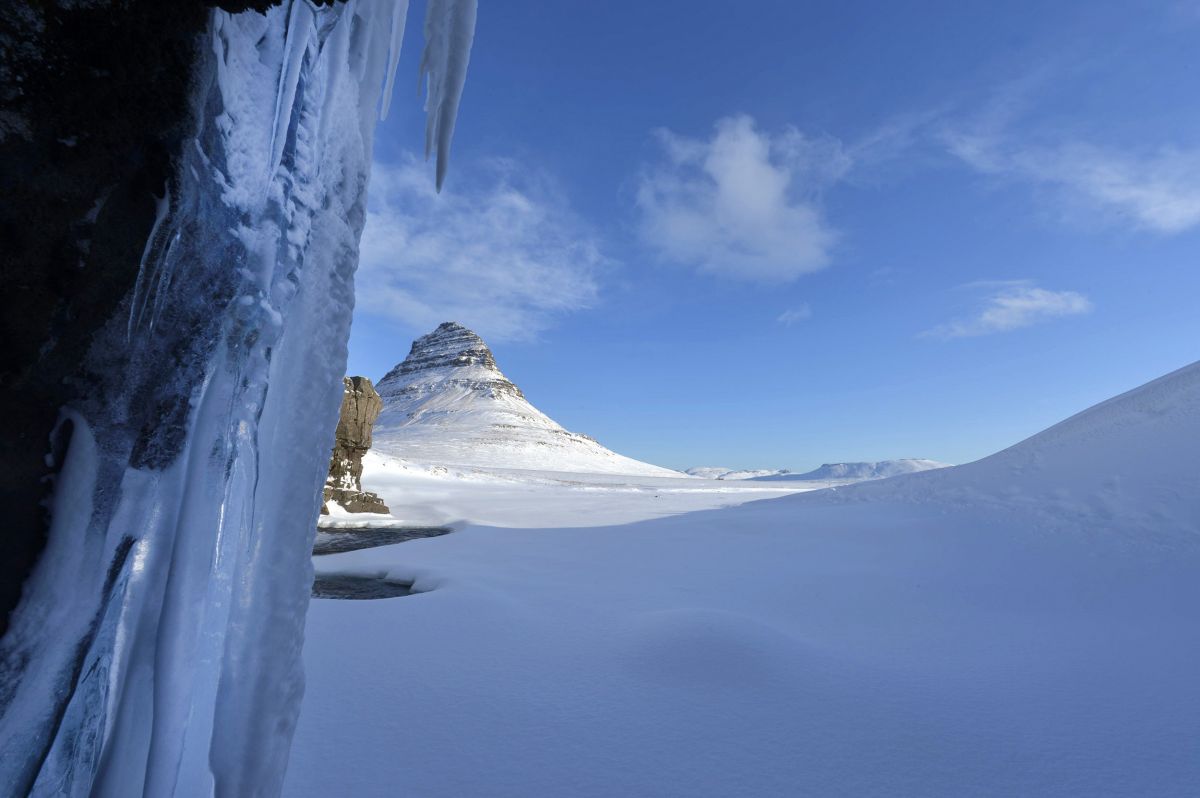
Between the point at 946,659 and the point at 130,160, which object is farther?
the point at 946,659

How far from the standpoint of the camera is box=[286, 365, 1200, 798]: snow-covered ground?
199cm

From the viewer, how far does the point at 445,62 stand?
2279mm

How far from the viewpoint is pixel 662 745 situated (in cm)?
217

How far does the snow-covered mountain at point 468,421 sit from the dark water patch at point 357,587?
123ft

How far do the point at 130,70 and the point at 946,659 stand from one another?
434cm

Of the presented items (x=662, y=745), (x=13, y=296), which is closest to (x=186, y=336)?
(x=13, y=296)

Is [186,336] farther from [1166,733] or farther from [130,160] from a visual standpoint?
[1166,733]

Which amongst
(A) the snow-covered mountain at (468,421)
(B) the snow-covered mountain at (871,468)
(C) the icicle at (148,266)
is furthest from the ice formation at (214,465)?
(B) the snow-covered mountain at (871,468)

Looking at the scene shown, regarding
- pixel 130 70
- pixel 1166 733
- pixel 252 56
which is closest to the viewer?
pixel 130 70

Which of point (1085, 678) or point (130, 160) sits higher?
point (130, 160)

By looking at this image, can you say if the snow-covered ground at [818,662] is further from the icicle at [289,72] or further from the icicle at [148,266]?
the icicle at [289,72]

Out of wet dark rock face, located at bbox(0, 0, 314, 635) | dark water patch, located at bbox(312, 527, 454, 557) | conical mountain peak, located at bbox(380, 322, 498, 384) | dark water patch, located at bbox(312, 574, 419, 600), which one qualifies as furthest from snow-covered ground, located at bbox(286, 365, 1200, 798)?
conical mountain peak, located at bbox(380, 322, 498, 384)

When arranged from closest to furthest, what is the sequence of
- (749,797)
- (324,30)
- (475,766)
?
(324,30), (749,797), (475,766)

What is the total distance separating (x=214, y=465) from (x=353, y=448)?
1289 centimetres
